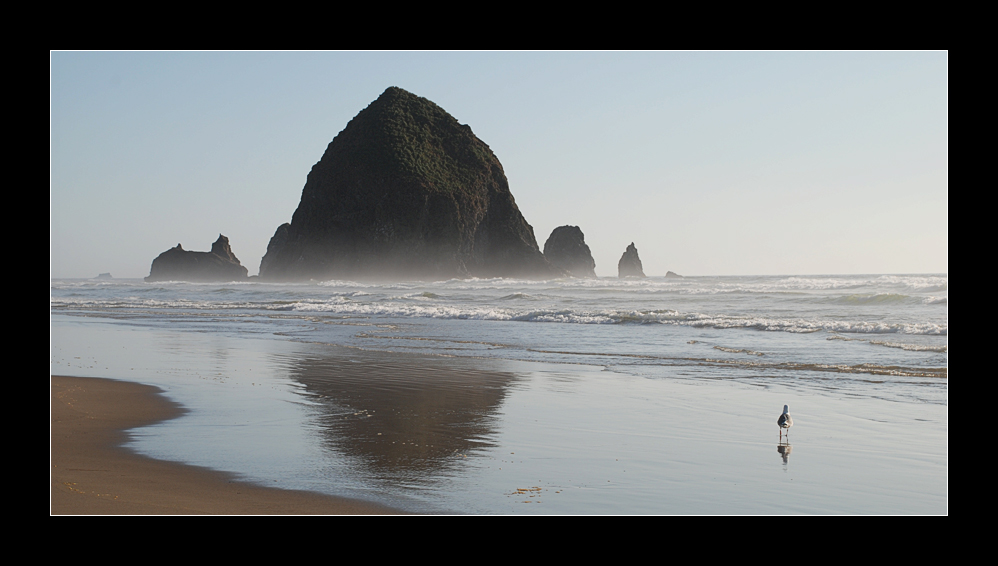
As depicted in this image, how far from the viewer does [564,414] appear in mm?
7215

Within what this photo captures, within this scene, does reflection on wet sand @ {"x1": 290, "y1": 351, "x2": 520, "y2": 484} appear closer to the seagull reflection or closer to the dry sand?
the dry sand

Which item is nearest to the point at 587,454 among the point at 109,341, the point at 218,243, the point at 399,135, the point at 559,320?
the point at 109,341

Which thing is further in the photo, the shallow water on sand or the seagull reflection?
the seagull reflection

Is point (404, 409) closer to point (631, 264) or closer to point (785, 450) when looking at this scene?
point (785, 450)

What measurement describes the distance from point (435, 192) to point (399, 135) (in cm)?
980

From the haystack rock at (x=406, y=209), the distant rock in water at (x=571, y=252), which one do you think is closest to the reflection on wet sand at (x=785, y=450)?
the haystack rock at (x=406, y=209)

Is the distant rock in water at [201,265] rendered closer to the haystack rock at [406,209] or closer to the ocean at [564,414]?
the haystack rock at [406,209]

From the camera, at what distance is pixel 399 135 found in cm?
8344

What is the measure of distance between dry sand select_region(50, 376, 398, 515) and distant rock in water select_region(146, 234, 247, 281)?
10399 centimetres

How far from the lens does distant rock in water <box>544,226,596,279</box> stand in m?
122

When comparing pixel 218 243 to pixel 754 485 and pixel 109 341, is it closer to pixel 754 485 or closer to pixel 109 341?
pixel 109 341

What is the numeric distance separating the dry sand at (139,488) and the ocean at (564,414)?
218 mm

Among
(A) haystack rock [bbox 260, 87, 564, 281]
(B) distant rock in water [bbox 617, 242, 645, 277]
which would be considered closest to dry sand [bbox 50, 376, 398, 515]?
(A) haystack rock [bbox 260, 87, 564, 281]

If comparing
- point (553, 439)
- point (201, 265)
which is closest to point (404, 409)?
point (553, 439)
